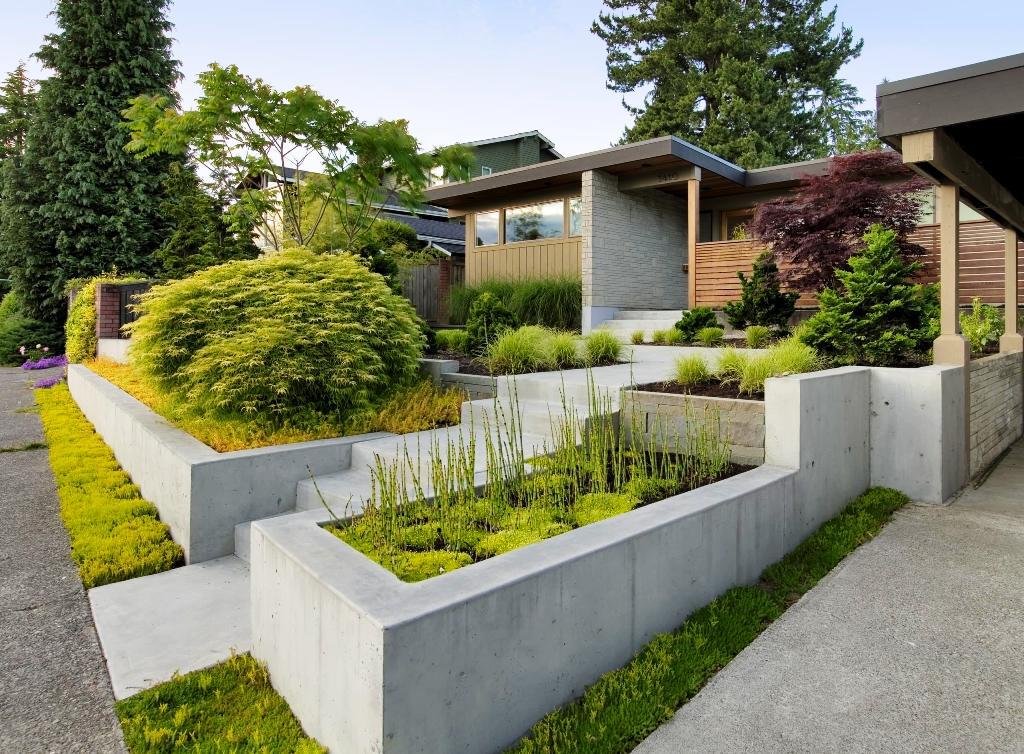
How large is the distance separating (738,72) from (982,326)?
17.0 meters

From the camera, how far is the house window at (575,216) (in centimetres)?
1201

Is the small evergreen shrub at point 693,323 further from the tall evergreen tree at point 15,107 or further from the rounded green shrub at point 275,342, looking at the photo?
the tall evergreen tree at point 15,107

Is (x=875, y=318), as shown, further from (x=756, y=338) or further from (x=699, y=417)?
(x=756, y=338)

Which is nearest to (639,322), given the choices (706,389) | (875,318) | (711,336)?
(711,336)

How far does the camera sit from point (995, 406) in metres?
5.70

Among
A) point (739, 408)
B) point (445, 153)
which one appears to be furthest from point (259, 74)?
point (739, 408)

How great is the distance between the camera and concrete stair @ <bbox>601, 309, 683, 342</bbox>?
969 cm

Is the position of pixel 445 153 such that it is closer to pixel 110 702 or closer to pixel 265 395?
pixel 265 395

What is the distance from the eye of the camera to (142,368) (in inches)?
164

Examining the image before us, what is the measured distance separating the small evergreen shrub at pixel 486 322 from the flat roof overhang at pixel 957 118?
13.6 feet

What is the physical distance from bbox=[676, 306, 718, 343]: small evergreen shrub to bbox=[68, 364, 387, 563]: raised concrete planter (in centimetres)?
516

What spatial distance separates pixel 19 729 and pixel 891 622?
3.04 metres

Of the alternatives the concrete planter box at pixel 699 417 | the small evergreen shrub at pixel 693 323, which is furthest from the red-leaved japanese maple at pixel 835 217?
the concrete planter box at pixel 699 417

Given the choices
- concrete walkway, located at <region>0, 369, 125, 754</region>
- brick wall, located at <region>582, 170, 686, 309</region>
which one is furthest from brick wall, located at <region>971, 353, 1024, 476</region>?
brick wall, located at <region>582, 170, 686, 309</region>
